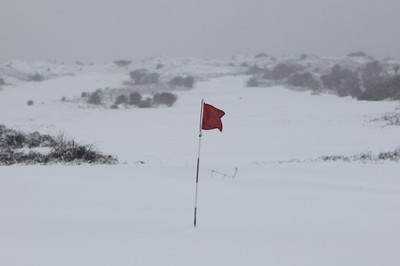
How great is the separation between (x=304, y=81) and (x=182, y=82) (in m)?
12.7

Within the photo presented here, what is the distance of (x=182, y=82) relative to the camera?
152 feet

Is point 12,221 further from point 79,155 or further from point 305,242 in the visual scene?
point 79,155

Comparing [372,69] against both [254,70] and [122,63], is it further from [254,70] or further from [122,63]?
[122,63]

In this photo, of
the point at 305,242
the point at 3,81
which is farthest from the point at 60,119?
the point at 3,81

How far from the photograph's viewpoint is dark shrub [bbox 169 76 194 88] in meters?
45.4

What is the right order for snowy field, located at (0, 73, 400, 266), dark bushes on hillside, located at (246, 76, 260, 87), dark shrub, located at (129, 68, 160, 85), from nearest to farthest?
snowy field, located at (0, 73, 400, 266)
dark bushes on hillside, located at (246, 76, 260, 87)
dark shrub, located at (129, 68, 160, 85)

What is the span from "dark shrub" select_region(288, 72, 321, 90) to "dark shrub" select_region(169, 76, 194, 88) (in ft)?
33.5

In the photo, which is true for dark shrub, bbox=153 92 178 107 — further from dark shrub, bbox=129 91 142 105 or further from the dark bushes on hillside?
the dark bushes on hillside

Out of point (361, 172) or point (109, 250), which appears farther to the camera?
point (361, 172)

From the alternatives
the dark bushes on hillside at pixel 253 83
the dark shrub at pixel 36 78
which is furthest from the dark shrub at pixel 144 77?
the dark shrub at pixel 36 78

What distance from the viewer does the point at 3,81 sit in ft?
163

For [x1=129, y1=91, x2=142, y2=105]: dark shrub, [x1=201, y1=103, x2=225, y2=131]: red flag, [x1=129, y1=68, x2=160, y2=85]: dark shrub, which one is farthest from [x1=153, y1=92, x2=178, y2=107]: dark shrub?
[x1=201, y1=103, x2=225, y2=131]: red flag

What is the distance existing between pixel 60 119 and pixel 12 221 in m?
21.4

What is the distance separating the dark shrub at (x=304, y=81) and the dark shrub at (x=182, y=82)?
1021 cm
